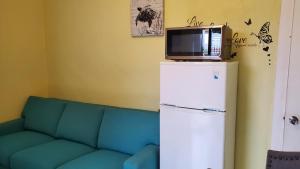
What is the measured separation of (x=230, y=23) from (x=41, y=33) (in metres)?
2.75

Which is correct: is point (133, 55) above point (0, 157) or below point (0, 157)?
above

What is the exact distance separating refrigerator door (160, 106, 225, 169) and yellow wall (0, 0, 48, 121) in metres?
2.33

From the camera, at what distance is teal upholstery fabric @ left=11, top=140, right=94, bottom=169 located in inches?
97.3

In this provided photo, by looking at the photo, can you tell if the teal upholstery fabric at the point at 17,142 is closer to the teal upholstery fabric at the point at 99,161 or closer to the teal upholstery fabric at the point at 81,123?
the teal upholstery fabric at the point at 81,123

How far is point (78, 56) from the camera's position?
3465 mm

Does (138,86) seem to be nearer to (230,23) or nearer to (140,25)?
(140,25)

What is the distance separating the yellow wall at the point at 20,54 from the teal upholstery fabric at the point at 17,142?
0.43 m

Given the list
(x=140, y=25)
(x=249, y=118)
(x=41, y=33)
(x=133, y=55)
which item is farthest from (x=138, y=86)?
(x=41, y=33)

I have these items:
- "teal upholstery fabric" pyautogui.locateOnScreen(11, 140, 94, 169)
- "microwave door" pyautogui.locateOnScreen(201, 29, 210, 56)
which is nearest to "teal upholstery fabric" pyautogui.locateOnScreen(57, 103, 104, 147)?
"teal upholstery fabric" pyautogui.locateOnScreen(11, 140, 94, 169)

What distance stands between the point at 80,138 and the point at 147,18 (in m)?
1.55

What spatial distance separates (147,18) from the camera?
2.80m

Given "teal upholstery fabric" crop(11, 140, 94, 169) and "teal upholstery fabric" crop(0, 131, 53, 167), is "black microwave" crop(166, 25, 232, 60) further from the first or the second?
"teal upholstery fabric" crop(0, 131, 53, 167)

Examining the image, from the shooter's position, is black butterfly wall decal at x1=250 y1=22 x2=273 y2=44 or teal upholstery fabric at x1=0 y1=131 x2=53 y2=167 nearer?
black butterfly wall decal at x1=250 y1=22 x2=273 y2=44

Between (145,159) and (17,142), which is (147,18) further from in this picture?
(17,142)
